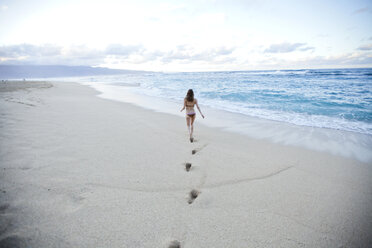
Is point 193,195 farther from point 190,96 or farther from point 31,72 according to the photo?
point 31,72

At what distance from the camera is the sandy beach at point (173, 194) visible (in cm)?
211

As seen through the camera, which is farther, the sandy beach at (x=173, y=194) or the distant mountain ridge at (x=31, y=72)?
the distant mountain ridge at (x=31, y=72)

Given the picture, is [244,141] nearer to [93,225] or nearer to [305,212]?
[305,212]

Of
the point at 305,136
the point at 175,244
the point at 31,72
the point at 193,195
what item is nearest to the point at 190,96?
the point at 193,195

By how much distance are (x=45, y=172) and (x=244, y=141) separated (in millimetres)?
5120

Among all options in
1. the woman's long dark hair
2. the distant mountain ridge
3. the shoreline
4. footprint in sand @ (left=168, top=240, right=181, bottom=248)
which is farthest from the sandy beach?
the distant mountain ridge

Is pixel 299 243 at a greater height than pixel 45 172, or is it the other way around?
pixel 45 172

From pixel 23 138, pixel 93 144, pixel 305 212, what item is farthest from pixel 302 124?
pixel 23 138

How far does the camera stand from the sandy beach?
2.11 metres

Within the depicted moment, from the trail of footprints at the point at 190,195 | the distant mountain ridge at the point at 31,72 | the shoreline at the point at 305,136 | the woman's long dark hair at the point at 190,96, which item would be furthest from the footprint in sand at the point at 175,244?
the distant mountain ridge at the point at 31,72

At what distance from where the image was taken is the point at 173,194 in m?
2.88

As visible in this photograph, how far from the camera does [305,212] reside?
2637 millimetres

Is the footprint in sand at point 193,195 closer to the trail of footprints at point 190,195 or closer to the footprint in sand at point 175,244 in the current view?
the trail of footprints at point 190,195

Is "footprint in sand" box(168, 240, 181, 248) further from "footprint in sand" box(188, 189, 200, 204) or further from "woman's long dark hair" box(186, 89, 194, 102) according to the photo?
"woman's long dark hair" box(186, 89, 194, 102)
